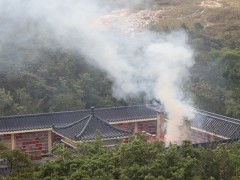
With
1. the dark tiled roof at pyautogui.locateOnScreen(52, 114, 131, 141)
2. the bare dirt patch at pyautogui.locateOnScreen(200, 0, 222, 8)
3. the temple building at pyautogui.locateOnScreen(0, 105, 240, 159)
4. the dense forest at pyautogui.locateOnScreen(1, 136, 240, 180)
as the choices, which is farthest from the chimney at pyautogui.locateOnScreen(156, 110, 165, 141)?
the bare dirt patch at pyautogui.locateOnScreen(200, 0, 222, 8)

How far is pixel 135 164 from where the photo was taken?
46.8 feet

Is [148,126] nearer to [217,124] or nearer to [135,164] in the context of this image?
[217,124]

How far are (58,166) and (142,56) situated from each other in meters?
11.6

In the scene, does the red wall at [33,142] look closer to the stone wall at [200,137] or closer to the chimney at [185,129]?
the chimney at [185,129]

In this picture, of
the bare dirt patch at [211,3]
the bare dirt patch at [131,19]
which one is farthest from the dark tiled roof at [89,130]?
the bare dirt patch at [211,3]

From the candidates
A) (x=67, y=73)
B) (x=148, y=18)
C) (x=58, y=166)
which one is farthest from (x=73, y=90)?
(x=148, y=18)

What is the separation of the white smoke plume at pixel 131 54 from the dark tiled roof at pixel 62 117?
87 centimetres

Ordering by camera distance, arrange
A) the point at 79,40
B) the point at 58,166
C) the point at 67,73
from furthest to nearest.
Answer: the point at 67,73
the point at 79,40
the point at 58,166

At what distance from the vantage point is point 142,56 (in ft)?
83.1

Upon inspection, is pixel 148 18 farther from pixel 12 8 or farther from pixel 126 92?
pixel 12 8

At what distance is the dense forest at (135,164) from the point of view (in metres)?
14.1

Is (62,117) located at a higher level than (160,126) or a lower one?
higher

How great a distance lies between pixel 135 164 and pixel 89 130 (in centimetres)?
872

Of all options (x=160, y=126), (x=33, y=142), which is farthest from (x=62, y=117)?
(x=160, y=126)
